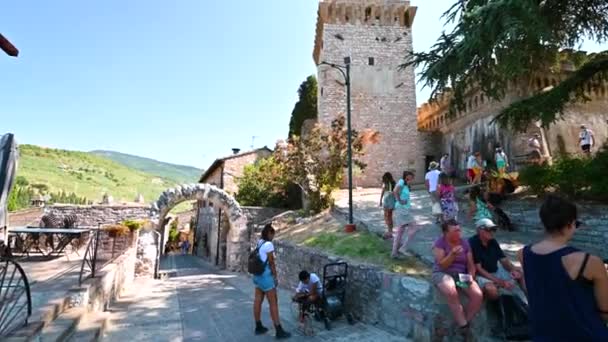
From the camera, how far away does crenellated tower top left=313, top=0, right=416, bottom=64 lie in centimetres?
2144

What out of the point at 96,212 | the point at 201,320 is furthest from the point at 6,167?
the point at 96,212

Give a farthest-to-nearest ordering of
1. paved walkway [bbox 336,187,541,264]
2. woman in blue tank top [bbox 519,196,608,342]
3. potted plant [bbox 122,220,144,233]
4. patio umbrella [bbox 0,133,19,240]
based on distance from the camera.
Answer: potted plant [bbox 122,220,144,233]
paved walkway [bbox 336,187,541,264]
patio umbrella [bbox 0,133,19,240]
woman in blue tank top [bbox 519,196,608,342]

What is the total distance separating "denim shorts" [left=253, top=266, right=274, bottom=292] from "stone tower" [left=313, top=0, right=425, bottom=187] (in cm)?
1615

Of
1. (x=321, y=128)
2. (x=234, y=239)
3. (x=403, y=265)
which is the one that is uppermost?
(x=321, y=128)

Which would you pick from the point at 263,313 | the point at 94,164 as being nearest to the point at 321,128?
the point at 263,313

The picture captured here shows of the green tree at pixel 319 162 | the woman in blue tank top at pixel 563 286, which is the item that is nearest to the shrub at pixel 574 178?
the green tree at pixel 319 162

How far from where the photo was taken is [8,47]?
2910 millimetres

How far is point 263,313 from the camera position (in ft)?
20.5

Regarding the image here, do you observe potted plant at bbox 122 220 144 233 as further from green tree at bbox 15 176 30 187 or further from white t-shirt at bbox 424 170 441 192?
green tree at bbox 15 176 30 187

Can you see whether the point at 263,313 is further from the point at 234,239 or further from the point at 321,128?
the point at 321,128

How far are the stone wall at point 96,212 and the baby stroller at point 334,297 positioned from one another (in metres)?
14.0

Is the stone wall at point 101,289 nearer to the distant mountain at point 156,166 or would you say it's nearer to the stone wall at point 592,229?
the stone wall at point 592,229

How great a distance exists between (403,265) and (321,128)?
10096mm

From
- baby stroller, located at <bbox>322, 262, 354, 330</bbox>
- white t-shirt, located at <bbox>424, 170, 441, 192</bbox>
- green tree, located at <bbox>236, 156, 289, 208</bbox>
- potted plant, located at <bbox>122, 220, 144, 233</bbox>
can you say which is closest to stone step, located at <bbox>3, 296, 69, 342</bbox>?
baby stroller, located at <bbox>322, 262, 354, 330</bbox>
